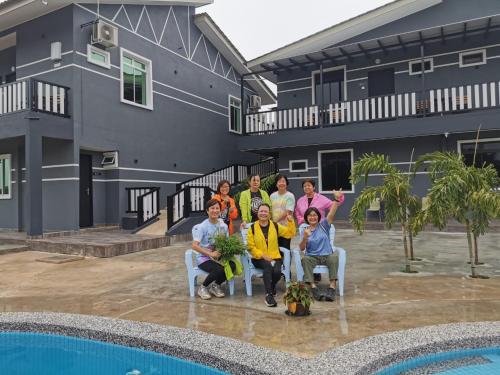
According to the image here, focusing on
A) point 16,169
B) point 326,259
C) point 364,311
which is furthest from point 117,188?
point 364,311

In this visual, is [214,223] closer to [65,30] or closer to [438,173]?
[438,173]

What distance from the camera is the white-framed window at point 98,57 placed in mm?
11533

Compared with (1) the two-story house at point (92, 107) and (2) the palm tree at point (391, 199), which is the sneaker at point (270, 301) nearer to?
(2) the palm tree at point (391, 199)

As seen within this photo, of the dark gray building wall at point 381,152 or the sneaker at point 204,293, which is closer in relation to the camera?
the sneaker at point 204,293

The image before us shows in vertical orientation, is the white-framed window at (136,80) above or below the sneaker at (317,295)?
above

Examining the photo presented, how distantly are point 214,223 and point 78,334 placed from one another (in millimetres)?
2020

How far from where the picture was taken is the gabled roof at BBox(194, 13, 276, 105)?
1594 cm

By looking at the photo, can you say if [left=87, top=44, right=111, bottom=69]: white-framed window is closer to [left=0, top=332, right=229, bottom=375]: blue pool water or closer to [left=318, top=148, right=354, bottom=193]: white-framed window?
[left=318, top=148, right=354, bottom=193]: white-framed window

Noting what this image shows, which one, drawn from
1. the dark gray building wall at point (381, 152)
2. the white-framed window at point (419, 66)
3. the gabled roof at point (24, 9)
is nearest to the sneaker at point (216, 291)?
the gabled roof at point (24, 9)

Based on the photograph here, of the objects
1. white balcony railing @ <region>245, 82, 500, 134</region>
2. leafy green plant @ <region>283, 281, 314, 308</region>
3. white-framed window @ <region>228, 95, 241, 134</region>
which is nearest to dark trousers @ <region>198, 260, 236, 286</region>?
leafy green plant @ <region>283, 281, 314, 308</region>

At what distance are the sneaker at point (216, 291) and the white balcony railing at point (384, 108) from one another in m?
9.61

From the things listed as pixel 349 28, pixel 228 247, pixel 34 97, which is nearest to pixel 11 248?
pixel 34 97

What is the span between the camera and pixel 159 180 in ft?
46.1

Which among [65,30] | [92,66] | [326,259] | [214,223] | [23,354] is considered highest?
[65,30]
